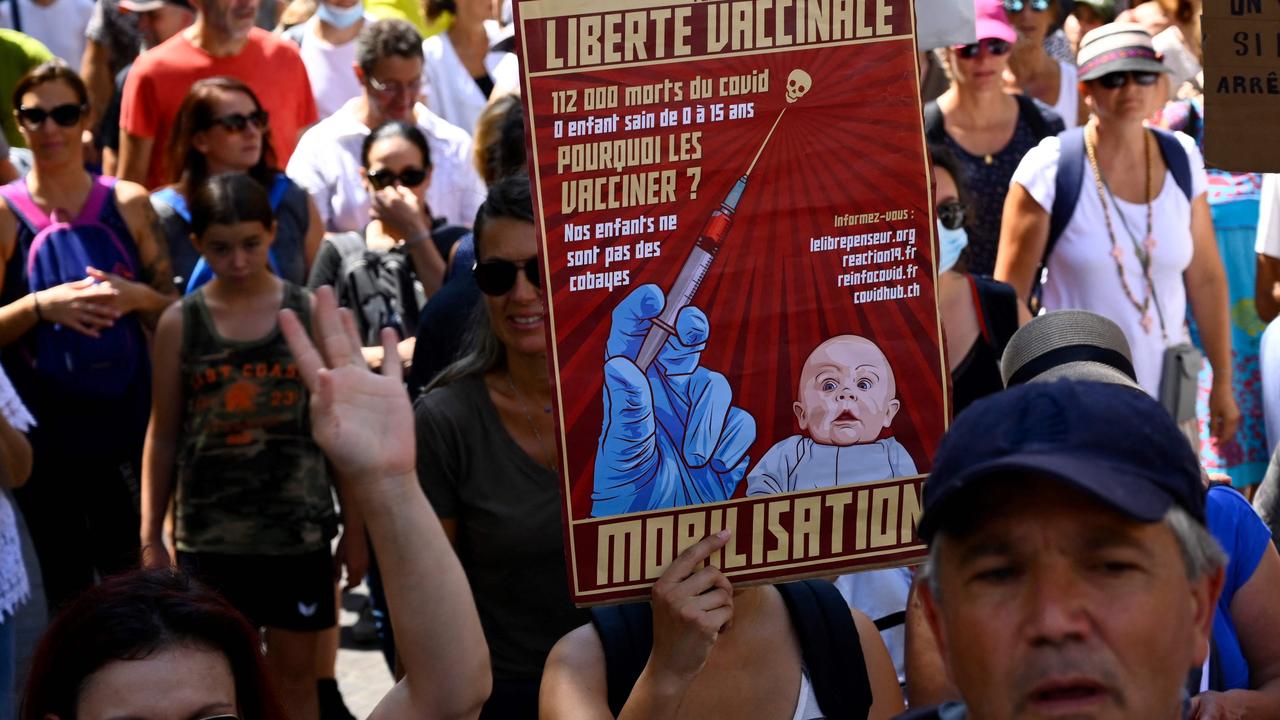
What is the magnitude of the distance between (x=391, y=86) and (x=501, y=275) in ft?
12.0

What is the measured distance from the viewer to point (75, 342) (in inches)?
245

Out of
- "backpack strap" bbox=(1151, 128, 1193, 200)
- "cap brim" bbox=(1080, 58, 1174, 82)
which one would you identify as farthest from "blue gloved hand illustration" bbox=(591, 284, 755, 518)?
"backpack strap" bbox=(1151, 128, 1193, 200)

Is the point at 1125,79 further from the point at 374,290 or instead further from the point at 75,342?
the point at 75,342

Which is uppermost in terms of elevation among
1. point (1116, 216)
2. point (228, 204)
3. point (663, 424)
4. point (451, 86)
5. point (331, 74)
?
point (331, 74)

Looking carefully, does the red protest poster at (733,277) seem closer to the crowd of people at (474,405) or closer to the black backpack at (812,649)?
the crowd of people at (474,405)

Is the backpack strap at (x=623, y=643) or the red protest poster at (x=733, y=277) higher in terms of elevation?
the red protest poster at (x=733, y=277)

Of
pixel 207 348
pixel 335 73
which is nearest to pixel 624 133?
pixel 207 348

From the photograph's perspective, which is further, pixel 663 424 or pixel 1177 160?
pixel 1177 160

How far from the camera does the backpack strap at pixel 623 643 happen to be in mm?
3143

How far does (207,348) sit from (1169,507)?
413cm

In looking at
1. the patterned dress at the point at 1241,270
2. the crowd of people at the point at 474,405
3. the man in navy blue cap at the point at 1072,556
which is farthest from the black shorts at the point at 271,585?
the man in navy blue cap at the point at 1072,556

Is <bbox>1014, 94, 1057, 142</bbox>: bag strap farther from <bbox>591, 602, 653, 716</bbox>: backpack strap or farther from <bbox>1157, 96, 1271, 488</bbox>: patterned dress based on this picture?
<bbox>591, 602, 653, 716</bbox>: backpack strap

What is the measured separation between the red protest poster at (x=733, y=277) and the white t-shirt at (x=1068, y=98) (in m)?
5.87

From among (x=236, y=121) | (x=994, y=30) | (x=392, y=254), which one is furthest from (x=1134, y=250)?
(x=236, y=121)
